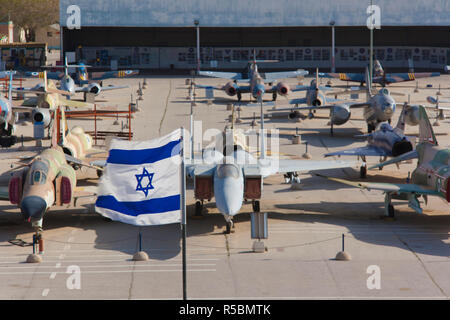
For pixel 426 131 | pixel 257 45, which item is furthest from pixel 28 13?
pixel 426 131

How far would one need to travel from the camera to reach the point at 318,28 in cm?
10912

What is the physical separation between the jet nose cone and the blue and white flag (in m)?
7.53

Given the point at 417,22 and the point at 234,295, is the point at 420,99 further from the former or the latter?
the point at 234,295

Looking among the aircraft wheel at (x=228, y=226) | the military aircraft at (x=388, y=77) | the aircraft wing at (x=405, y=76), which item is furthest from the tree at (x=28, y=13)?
the aircraft wheel at (x=228, y=226)

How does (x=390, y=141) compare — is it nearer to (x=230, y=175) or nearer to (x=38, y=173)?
(x=230, y=175)

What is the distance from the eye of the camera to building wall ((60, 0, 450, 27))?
9931 centimetres

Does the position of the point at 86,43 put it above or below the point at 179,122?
above

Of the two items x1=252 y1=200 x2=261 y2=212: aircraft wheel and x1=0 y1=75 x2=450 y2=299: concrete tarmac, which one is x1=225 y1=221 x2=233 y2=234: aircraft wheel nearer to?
x1=0 y1=75 x2=450 y2=299: concrete tarmac

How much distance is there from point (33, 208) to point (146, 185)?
875 cm

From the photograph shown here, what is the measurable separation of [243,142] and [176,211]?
52.0ft

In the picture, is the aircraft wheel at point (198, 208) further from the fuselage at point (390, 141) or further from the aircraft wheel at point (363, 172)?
the fuselage at point (390, 141)

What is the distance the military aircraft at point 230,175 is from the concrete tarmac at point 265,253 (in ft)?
3.85

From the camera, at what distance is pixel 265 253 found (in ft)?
84.3
